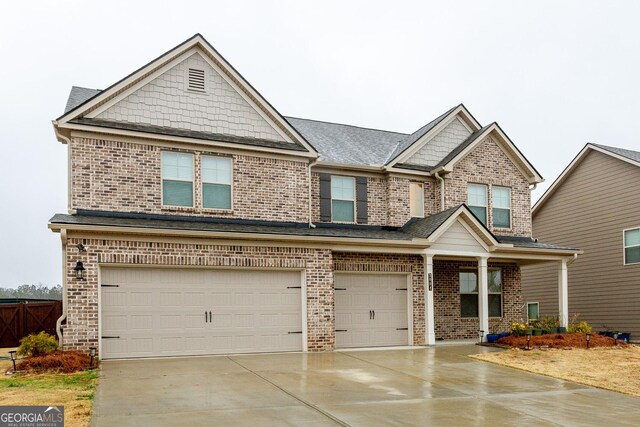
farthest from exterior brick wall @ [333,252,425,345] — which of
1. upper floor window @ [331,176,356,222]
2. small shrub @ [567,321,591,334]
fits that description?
small shrub @ [567,321,591,334]

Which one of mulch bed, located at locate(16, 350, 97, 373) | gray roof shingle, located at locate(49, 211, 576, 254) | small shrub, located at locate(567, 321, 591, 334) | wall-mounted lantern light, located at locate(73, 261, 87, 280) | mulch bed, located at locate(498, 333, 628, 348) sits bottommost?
mulch bed, located at locate(498, 333, 628, 348)

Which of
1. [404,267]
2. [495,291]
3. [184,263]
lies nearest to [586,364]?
[404,267]

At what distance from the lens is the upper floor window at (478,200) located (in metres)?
20.4

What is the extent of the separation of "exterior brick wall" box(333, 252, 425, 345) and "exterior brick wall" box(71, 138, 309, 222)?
1.91 m

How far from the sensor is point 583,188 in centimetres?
2453

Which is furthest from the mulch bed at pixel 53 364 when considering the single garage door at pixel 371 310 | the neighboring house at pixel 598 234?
the neighboring house at pixel 598 234

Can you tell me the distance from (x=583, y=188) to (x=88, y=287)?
19.5 m

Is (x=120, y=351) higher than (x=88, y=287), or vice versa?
(x=88, y=287)

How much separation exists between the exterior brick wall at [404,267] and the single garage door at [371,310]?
26cm

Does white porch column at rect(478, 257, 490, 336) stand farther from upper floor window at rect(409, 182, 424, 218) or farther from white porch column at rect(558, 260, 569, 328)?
white porch column at rect(558, 260, 569, 328)

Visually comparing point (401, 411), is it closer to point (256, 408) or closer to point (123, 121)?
point (256, 408)

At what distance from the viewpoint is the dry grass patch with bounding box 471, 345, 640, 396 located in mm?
12133

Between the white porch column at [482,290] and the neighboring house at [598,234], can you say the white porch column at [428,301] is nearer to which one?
the white porch column at [482,290]

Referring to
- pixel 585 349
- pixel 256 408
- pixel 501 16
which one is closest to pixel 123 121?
pixel 256 408
